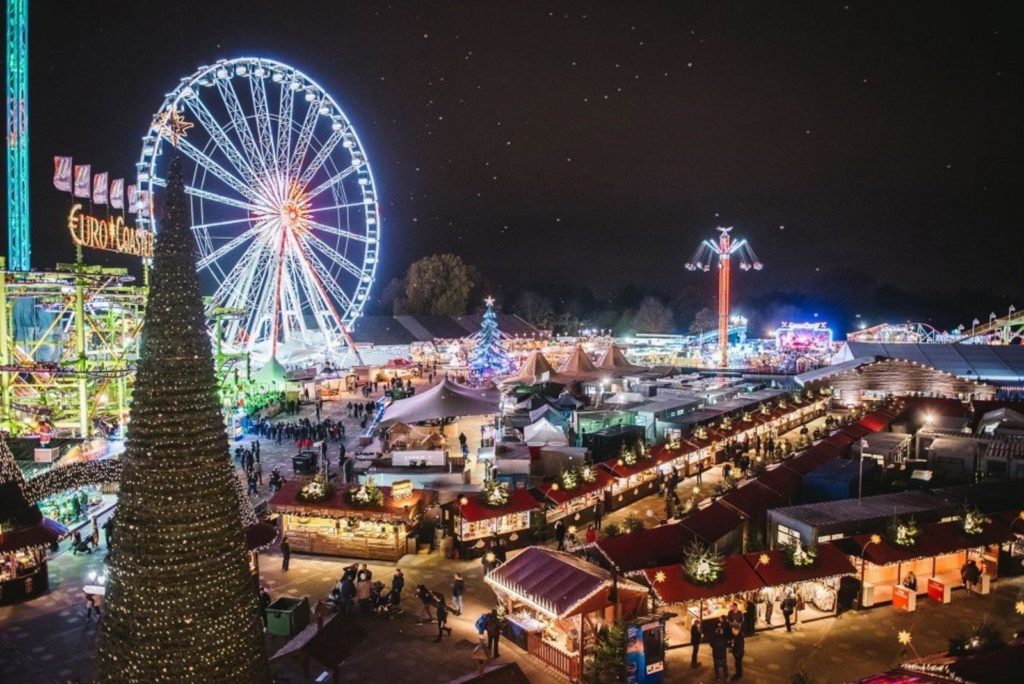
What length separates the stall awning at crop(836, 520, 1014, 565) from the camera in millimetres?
10844

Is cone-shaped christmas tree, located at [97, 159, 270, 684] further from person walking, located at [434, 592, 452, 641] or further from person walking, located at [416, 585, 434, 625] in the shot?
person walking, located at [416, 585, 434, 625]

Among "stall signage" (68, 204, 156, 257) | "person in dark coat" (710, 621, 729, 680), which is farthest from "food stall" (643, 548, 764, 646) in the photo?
"stall signage" (68, 204, 156, 257)

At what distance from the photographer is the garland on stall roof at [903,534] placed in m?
11.0

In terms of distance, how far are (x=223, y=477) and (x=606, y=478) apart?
37.9ft

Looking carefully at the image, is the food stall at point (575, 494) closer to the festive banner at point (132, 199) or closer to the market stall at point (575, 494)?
the market stall at point (575, 494)

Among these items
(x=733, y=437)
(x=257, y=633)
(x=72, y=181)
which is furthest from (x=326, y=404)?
(x=257, y=633)

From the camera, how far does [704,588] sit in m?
9.57

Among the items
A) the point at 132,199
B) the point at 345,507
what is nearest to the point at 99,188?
the point at 132,199

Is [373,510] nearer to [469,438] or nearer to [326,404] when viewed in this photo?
[469,438]

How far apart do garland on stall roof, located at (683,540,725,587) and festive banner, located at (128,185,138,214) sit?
935 inches

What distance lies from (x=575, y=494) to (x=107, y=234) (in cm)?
1720

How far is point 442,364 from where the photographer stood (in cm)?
4966

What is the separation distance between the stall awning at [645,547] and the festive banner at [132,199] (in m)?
22.5

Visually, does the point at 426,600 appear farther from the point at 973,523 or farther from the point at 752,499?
the point at 973,523
